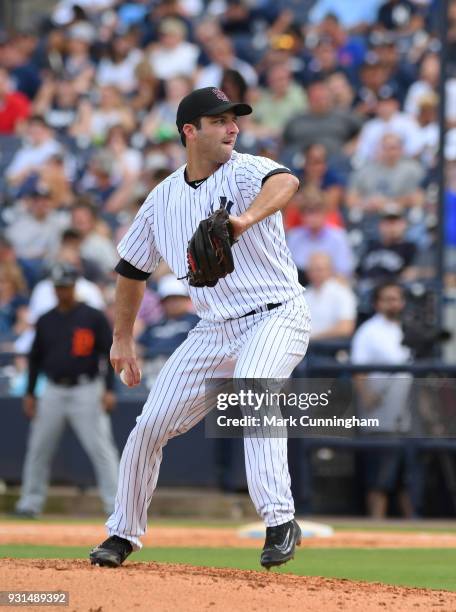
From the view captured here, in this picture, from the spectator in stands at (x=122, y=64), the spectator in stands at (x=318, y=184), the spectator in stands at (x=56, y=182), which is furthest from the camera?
the spectator in stands at (x=122, y=64)

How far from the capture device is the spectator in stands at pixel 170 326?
441 inches

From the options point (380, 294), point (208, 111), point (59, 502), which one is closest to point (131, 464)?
point (208, 111)

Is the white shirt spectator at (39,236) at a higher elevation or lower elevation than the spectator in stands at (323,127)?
lower

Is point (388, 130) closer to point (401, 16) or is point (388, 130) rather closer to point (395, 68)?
point (395, 68)

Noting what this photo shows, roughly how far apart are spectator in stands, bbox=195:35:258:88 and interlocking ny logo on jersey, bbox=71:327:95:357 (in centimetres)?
482

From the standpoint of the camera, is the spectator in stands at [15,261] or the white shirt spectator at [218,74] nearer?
the spectator in stands at [15,261]

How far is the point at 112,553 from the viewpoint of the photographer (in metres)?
5.70

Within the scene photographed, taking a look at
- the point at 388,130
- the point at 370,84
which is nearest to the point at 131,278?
the point at 388,130

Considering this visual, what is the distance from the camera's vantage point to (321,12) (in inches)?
634

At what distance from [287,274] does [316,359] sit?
210 inches

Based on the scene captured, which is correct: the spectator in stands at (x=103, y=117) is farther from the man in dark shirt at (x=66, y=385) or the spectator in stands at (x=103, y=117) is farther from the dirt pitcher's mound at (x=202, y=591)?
the dirt pitcher's mound at (x=202, y=591)

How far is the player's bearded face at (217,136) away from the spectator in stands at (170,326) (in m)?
5.50

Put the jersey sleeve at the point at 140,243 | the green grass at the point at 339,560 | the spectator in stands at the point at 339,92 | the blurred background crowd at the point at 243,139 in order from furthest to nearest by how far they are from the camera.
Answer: the spectator in stands at the point at 339,92
the blurred background crowd at the point at 243,139
the green grass at the point at 339,560
the jersey sleeve at the point at 140,243

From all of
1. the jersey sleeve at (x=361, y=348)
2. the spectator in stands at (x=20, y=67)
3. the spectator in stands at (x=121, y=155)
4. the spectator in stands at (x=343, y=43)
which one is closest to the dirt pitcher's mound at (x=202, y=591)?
the jersey sleeve at (x=361, y=348)
